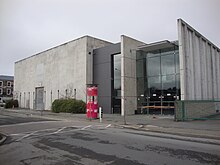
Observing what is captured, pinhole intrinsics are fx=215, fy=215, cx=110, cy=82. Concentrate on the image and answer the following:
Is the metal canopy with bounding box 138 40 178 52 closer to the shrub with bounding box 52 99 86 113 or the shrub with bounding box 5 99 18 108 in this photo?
the shrub with bounding box 52 99 86 113

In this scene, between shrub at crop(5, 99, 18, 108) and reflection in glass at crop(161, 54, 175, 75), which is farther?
shrub at crop(5, 99, 18, 108)

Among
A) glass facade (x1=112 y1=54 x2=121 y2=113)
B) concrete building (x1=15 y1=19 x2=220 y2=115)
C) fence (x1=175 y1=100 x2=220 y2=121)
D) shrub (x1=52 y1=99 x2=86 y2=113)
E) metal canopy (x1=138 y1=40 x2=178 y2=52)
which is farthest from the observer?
shrub (x1=52 y1=99 x2=86 y2=113)

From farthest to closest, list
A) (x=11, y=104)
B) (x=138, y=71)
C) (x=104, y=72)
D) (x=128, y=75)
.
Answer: (x=11, y=104) < (x=104, y=72) < (x=138, y=71) < (x=128, y=75)

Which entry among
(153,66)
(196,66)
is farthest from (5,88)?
(196,66)

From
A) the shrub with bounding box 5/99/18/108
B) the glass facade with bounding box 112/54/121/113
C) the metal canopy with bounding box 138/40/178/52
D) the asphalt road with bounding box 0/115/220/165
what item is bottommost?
the asphalt road with bounding box 0/115/220/165

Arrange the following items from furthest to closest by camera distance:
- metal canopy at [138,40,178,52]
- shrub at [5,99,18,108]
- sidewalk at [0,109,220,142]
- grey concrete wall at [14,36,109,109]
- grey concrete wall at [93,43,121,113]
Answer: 1. shrub at [5,99,18,108]
2. grey concrete wall at [14,36,109,109]
3. grey concrete wall at [93,43,121,113]
4. metal canopy at [138,40,178,52]
5. sidewalk at [0,109,220,142]

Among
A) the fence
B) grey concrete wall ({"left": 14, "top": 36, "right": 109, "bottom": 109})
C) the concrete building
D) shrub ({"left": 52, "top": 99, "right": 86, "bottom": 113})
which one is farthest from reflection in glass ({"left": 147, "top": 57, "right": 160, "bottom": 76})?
shrub ({"left": 52, "top": 99, "right": 86, "bottom": 113})

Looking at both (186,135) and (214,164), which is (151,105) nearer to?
(186,135)

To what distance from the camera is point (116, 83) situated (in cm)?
2902

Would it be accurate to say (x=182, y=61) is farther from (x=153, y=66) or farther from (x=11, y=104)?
(x=11, y=104)

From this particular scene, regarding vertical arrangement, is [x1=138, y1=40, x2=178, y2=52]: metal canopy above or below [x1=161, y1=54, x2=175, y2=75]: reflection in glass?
above

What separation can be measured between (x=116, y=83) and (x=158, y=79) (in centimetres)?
587

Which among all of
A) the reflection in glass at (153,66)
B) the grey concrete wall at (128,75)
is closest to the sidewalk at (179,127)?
the grey concrete wall at (128,75)

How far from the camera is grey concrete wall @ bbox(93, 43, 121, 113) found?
29250 millimetres
